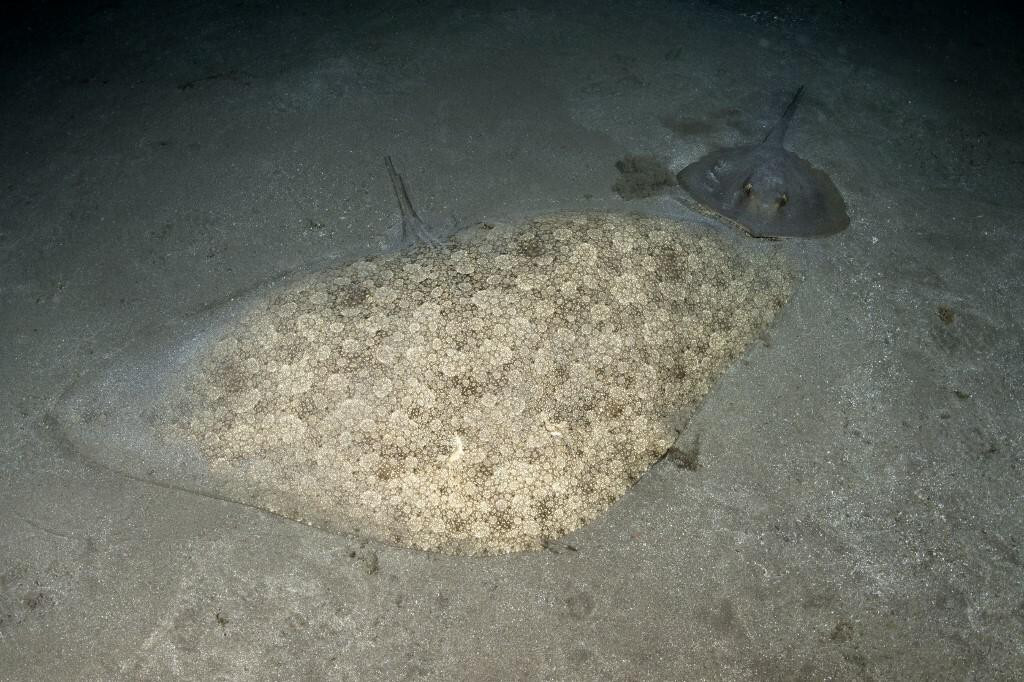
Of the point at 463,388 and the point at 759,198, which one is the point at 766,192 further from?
the point at 463,388

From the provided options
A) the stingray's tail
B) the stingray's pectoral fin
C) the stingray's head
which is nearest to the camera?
the stingray's pectoral fin

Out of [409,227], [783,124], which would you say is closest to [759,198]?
[783,124]

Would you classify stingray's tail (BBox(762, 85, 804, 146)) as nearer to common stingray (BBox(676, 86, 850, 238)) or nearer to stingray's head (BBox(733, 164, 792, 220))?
common stingray (BBox(676, 86, 850, 238))

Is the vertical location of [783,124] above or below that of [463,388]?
above

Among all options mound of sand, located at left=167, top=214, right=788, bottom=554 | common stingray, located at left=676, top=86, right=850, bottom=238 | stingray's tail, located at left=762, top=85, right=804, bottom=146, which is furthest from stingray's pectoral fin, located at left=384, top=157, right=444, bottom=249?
stingray's tail, located at left=762, top=85, right=804, bottom=146

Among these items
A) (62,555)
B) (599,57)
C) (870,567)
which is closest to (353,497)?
(62,555)

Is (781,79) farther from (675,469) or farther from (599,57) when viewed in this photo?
(675,469)
